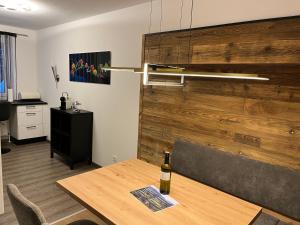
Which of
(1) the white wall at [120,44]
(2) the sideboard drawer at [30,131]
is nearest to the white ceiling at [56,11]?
(1) the white wall at [120,44]

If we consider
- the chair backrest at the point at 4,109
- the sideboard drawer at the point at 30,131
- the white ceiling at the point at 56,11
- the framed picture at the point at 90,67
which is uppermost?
the white ceiling at the point at 56,11

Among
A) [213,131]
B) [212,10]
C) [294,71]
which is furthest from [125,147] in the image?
[294,71]

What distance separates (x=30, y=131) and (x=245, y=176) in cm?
464

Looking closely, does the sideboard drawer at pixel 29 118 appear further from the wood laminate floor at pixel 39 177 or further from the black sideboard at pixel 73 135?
the black sideboard at pixel 73 135

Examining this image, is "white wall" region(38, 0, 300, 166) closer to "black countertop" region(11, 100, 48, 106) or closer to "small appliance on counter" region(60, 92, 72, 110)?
"small appliance on counter" region(60, 92, 72, 110)

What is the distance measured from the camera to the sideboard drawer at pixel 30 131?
4945 millimetres

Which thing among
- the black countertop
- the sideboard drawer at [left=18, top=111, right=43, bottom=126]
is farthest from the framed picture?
the sideboard drawer at [left=18, top=111, right=43, bottom=126]

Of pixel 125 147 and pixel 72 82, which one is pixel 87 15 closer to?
pixel 72 82

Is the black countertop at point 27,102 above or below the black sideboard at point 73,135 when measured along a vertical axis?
above

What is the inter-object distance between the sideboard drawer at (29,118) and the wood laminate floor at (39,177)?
490mm

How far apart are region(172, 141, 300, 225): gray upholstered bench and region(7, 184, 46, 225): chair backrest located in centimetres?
155

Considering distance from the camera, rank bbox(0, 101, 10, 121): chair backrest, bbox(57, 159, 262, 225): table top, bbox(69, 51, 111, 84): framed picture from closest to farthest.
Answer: bbox(57, 159, 262, 225): table top, bbox(69, 51, 111, 84): framed picture, bbox(0, 101, 10, 121): chair backrest

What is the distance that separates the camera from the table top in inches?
52.8

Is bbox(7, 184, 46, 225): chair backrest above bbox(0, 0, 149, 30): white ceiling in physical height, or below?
below
